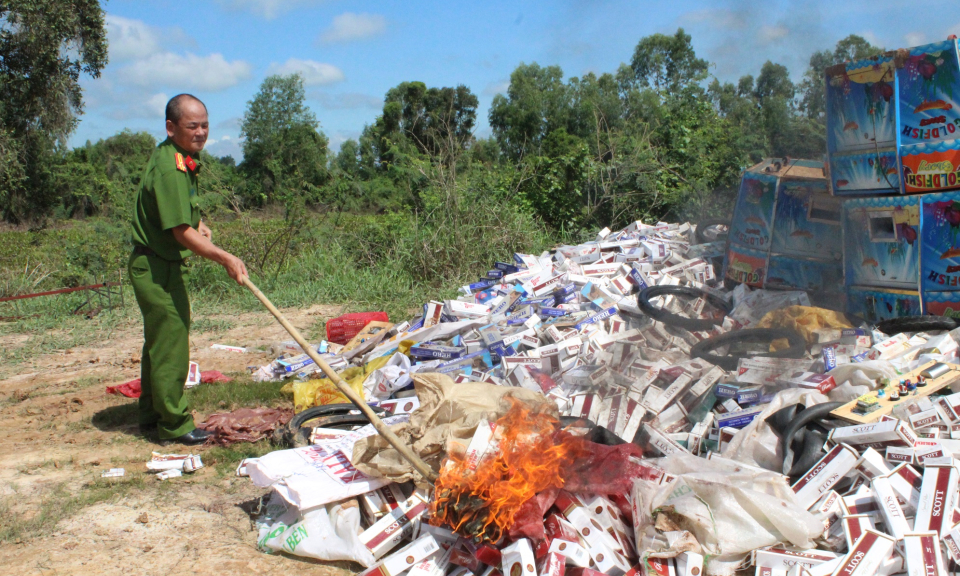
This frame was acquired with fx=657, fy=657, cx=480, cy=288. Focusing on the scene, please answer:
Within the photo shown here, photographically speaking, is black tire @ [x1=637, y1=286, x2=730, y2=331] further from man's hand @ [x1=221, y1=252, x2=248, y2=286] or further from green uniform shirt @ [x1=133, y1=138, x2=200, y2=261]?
green uniform shirt @ [x1=133, y1=138, x2=200, y2=261]

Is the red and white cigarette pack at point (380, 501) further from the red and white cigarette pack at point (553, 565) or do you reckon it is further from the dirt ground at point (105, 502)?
the red and white cigarette pack at point (553, 565)

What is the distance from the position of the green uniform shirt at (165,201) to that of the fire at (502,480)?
2.16 metres

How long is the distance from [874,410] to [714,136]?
7.80 meters

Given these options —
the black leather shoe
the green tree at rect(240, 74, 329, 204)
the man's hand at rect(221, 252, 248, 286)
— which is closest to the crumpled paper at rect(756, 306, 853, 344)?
the man's hand at rect(221, 252, 248, 286)

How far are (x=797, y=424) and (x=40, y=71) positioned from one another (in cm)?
1645

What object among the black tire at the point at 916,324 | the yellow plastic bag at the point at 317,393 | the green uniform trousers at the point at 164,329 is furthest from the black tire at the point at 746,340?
the green uniform trousers at the point at 164,329

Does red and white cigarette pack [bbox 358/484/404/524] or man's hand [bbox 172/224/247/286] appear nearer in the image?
red and white cigarette pack [bbox 358/484/404/524]

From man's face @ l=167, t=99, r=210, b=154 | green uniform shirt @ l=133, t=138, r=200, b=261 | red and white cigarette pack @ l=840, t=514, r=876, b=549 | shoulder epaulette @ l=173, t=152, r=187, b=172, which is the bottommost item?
red and white cigarette pack @ l=840, t=514, r=876, b=549

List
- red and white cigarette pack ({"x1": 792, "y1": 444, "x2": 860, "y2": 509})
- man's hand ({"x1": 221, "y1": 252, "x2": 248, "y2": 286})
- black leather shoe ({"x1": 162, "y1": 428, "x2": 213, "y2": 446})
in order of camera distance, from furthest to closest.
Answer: black leather shoe ({"x1": 162, "y1": 428, "x2": 213, "y2": 446}), man's hand ({"x1": 221, "y1": 252, "x2": 248, "y2": 286}), red and white cigarette pack ({"x1": 792, "y1": 444, "x2": 860, "y2": 509})

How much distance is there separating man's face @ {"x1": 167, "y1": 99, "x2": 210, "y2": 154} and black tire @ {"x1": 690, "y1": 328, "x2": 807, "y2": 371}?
3.29m

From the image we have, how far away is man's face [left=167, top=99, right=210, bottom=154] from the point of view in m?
3.70

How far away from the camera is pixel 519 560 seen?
2.39m

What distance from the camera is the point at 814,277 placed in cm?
523

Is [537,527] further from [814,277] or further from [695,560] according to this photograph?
[814,277]
